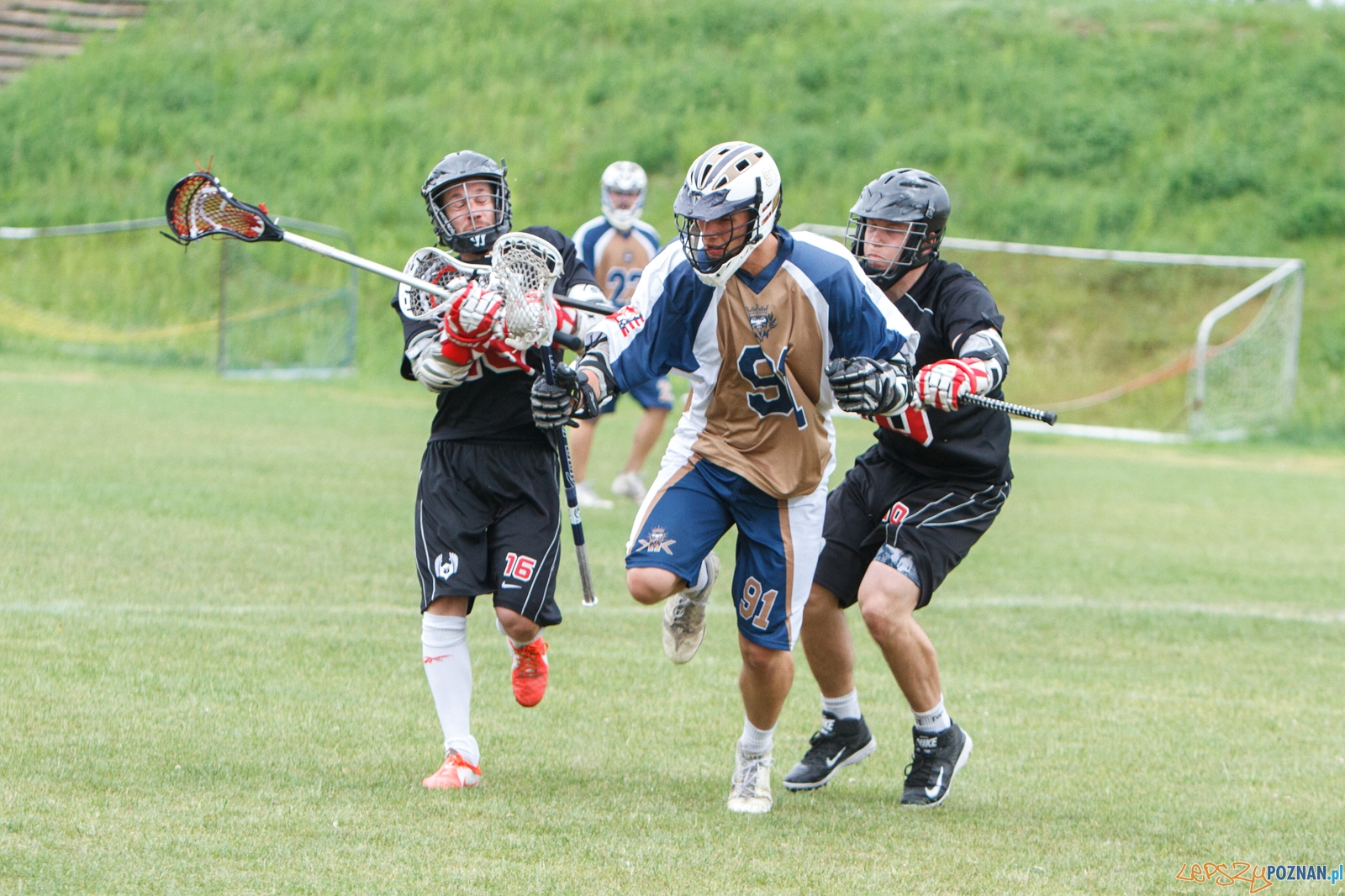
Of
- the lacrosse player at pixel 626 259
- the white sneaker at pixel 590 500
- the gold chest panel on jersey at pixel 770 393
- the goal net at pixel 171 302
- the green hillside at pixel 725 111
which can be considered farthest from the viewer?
the green hillside at pixel 725 111

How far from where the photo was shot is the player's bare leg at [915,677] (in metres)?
5.04

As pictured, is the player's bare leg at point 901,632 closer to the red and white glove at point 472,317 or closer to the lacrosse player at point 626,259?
the red and white glove at point 472,317

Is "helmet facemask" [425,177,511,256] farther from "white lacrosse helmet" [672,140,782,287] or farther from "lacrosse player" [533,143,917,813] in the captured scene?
"white lacrosse helmet" [672,140,782,287]

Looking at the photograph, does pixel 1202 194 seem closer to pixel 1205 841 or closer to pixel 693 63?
pixel 693 63

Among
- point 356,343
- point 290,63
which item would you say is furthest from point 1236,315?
point 290,63

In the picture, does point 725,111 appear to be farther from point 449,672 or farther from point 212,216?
point 449,672

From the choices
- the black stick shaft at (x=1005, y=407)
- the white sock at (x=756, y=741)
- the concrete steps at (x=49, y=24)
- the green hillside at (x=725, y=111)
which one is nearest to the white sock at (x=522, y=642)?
the white sock at (x=756, y=741)

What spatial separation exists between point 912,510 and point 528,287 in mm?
1560

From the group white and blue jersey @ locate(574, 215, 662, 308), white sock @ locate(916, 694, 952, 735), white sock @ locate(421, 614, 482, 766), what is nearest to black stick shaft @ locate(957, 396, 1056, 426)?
white sock @ locate(916, 694, 952, 735)

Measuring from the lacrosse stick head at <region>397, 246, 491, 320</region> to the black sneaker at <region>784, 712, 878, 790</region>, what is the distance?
202 centimetres

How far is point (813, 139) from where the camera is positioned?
90.6 ft

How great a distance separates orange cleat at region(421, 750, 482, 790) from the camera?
15.9 ft

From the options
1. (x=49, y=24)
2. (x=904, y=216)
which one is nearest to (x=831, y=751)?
(x=904, y=216)

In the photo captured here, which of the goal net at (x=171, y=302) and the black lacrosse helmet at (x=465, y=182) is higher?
the black lacrosse helmet at (x=465, y=182)
